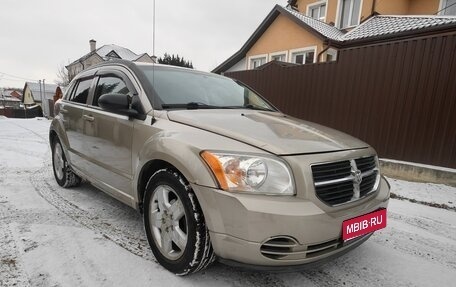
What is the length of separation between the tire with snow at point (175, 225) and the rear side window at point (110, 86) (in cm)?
115

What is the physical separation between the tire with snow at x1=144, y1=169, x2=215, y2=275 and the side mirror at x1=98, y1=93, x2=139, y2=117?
663 millimetres

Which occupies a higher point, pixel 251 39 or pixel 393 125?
pixel 251 39

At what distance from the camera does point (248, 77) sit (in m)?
9.66

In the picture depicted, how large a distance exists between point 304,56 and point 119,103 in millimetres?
11712

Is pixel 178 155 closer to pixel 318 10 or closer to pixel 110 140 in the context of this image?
pixel 110 140

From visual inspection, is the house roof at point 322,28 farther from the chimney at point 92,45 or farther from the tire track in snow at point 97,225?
the chimney at point 92,45

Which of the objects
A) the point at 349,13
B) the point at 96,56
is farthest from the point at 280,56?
the point at 96,56

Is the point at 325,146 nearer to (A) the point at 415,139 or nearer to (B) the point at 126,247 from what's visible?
(B) the point at 126,247

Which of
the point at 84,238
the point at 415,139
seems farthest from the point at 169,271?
the point at 415,139

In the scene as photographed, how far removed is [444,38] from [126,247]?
6207 mm

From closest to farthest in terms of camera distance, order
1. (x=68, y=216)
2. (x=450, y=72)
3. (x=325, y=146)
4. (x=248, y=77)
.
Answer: (x=325, y=146)
(x=68, y=216)
(x=450, y=72)
(x=248, y=77)

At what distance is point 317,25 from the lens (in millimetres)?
12922

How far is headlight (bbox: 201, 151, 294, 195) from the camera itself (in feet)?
6.20

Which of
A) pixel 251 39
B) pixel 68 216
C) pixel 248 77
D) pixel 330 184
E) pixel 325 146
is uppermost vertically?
pixel 251 39
